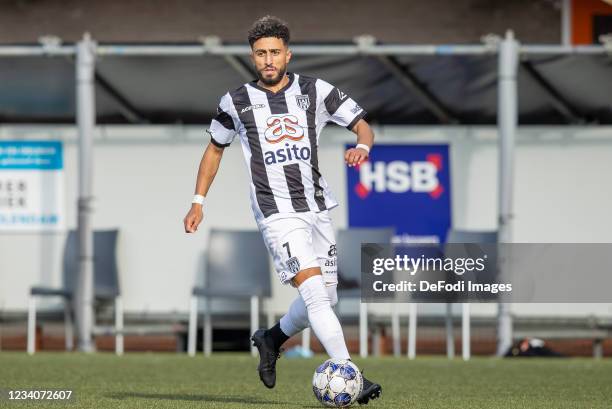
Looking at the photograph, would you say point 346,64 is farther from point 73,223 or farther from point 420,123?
point 73,223

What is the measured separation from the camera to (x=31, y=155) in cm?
1538

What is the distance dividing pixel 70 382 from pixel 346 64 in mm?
5826

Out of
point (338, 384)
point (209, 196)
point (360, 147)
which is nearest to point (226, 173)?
point (209, 196)

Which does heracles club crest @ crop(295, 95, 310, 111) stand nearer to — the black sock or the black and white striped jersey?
the black and white striped jersey

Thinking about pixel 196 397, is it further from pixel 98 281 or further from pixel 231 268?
pixel 98 281

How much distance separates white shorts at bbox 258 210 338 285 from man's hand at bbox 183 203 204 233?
335 millimetres

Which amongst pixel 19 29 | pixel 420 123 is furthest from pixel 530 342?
pixel 19 29

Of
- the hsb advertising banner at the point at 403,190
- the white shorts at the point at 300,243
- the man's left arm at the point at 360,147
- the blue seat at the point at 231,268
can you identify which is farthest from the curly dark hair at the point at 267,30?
the hsb advertising banner at the point at 403,190

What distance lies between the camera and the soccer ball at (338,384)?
6875 mm

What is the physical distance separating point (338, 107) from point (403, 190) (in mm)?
7403

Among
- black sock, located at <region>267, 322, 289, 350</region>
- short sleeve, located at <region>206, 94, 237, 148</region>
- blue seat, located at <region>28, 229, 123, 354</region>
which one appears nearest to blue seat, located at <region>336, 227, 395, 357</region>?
blue seat, located at <region>28, 229, 123, 354</region>

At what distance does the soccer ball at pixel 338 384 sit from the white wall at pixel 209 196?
25.7ft

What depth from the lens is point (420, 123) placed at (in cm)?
1518

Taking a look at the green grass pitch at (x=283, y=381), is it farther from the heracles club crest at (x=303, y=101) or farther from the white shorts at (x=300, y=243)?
the heracles club crest at (x=303, y=101)
